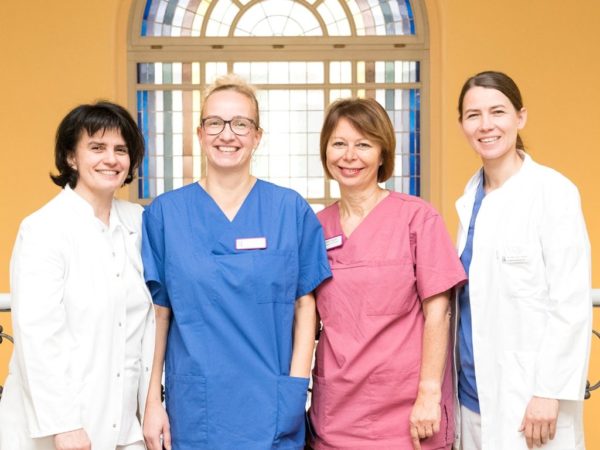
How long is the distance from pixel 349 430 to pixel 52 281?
0.87 m

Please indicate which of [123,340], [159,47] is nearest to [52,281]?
[123,340]

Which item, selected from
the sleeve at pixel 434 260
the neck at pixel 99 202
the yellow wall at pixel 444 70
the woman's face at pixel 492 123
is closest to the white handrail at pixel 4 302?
the neck at pixel 99 202

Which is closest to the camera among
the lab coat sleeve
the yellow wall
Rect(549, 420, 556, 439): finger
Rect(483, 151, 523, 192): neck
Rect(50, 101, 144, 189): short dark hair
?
the lab coat sleeve

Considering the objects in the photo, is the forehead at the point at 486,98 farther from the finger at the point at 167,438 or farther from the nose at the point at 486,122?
the finger at the point at 167,438

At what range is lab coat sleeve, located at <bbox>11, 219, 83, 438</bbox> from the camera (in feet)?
6.66

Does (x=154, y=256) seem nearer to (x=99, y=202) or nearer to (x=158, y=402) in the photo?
(x=99, y=202)

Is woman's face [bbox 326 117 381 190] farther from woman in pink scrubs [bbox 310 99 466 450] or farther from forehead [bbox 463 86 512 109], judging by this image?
forehead [bbox 463 86 512 109]

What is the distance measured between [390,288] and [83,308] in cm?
80

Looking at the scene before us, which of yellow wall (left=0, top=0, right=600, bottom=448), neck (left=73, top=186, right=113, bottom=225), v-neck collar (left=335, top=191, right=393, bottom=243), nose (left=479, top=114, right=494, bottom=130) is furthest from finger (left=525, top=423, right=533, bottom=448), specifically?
yellow wall (left=0, top=0, right=600, bottom=448)

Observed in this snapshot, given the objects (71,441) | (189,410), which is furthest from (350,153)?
(71,441)

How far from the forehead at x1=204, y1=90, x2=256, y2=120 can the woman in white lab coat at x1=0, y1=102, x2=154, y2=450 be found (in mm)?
222

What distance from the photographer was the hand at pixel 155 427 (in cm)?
224

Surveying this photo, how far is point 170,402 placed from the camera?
7.47 feet

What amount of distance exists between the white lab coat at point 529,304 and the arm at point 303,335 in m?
0.43
